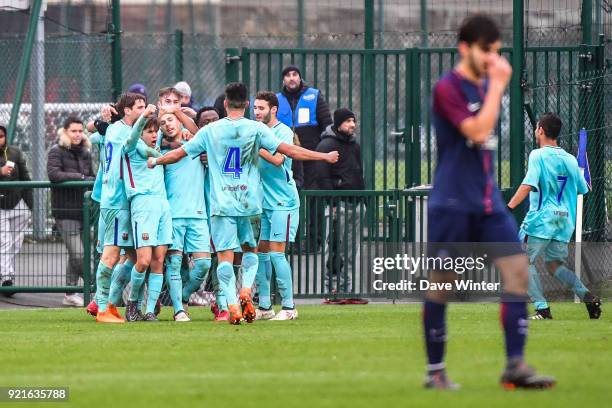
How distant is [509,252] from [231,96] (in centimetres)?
485

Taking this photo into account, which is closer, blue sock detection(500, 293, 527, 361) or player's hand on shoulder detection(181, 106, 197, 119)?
blue sock detection(500, 293, 527, 361)

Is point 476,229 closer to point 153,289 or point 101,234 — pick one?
point 153,289

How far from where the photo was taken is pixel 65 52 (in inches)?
854

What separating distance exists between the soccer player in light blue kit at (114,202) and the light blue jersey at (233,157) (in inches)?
41.6

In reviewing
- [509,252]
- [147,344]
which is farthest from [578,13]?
[509,252]

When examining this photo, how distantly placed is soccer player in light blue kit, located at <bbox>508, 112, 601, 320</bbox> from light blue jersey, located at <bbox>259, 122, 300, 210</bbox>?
2014 mm

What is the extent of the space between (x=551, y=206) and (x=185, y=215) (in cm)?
340

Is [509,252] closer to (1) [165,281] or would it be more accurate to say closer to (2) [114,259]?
(2) [114,259]

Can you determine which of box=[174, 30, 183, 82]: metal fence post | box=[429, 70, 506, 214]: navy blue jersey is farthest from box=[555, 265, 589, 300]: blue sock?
box=[174, 30, 183, 82]: metal fence post

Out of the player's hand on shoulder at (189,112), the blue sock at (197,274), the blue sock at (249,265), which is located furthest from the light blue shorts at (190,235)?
the player's hand on shoulder at (189,112)

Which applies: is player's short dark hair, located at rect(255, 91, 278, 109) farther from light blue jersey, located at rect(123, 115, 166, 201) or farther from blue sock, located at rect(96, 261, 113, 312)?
blue sock, located at rect(96, 261, 113, 312)

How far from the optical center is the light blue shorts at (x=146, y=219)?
1291cm

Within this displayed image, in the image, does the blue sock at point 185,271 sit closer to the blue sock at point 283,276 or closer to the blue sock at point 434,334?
the blue sock at point 283,276

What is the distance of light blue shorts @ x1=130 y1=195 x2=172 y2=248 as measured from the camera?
12914 mm
